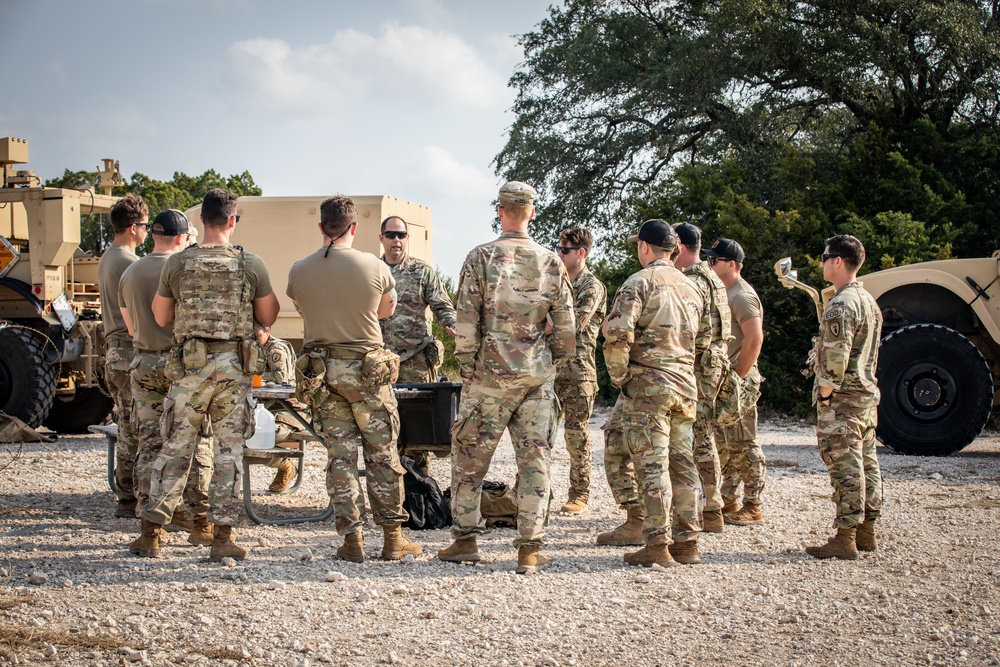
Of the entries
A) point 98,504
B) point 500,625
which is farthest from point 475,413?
point 98,504

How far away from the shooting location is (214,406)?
5547mm

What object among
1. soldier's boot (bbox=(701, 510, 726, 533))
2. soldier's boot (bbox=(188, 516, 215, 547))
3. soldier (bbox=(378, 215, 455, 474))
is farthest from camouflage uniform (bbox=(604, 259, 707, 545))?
soldier's boot (bbox=(188, 516, 215, 547))

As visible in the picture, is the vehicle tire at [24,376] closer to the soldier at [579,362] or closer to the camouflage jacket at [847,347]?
the soldier at [579,362]

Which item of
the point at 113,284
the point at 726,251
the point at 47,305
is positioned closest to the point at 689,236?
the point at 726,251

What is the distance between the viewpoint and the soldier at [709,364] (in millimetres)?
6176

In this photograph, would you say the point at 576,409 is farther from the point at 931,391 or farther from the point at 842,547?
the point at 931,391

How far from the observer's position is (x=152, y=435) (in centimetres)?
601

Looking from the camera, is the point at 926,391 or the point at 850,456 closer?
the point at 850,456

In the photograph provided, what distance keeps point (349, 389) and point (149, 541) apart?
53.5 inches

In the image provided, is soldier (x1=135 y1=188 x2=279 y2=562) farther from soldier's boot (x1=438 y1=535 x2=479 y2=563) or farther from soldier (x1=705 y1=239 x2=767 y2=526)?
soldier (x1=705 y1=239 x2=767 y2=526)

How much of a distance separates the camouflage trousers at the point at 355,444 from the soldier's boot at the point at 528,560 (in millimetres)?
706

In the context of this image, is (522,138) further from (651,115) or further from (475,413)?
(475,413)

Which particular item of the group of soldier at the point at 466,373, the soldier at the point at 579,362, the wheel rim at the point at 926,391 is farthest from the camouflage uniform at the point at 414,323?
the wheel rim at the point at 926,391

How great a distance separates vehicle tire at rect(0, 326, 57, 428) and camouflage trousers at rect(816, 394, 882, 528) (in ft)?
27.1
